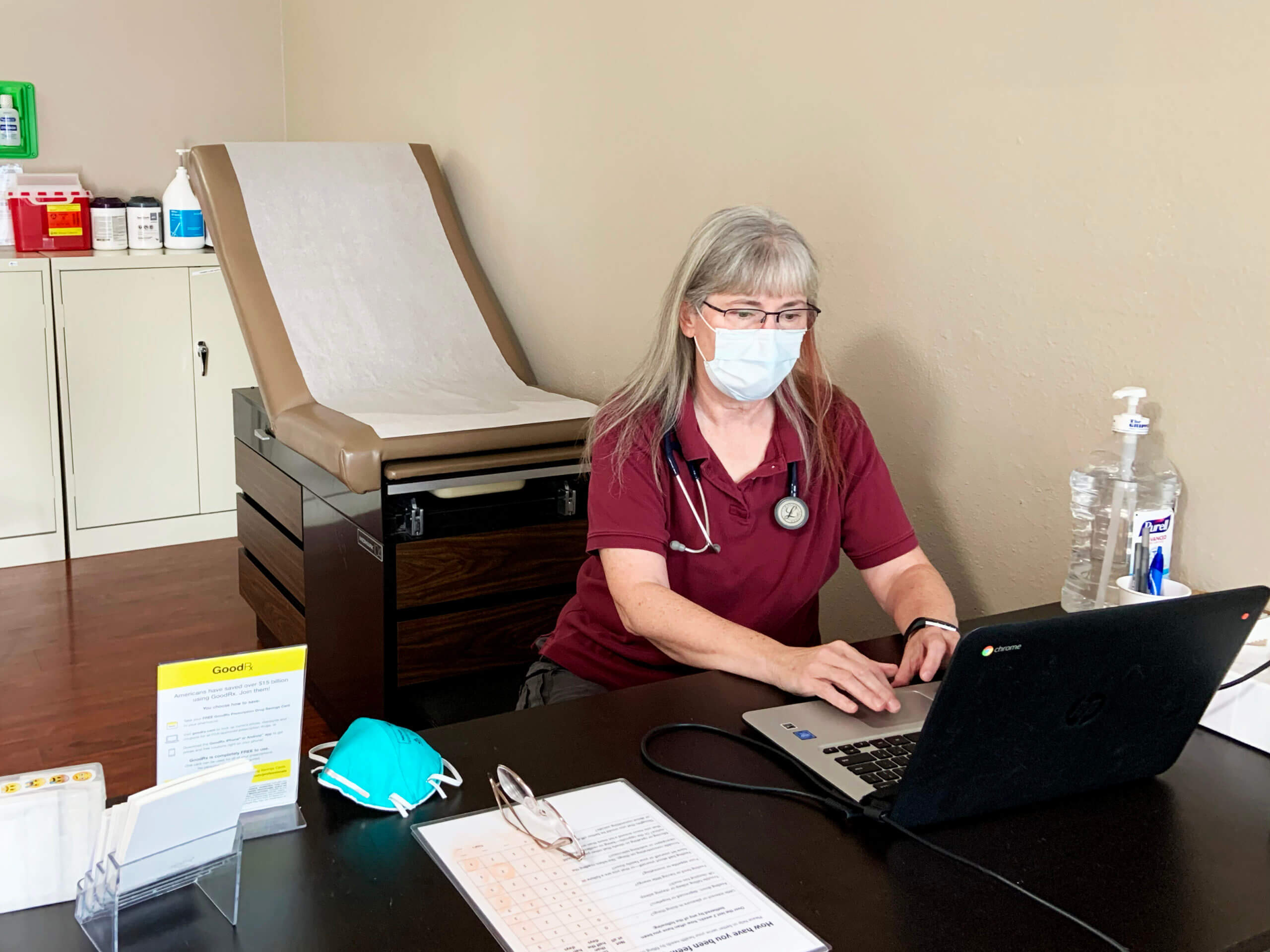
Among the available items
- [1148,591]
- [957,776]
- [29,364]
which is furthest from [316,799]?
[29,364]

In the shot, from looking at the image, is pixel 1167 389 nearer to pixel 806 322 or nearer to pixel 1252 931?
pixel 806 322

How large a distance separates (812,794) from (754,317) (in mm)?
736

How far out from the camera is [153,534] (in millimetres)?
3943

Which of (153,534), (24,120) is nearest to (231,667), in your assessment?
(153,534)

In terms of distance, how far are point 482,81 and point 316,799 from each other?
229cm

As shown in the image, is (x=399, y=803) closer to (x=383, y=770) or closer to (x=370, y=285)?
(x=383, y=770)

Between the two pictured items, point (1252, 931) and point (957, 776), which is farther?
point (957, 776)

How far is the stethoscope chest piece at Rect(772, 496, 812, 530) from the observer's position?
165cm

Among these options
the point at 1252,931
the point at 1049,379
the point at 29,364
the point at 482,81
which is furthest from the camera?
the point at 29,364

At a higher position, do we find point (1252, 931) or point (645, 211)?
point (645, 211)

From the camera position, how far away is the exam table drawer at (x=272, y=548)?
2.62 m

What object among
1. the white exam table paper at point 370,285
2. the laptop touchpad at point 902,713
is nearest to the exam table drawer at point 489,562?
the white exam table paper at point 370,285

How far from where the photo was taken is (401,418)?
228 cm

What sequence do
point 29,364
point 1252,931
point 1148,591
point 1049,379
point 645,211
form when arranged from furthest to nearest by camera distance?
point 29,364
point 645,211
point 1049,379
point 1148,591
point 1252,931
